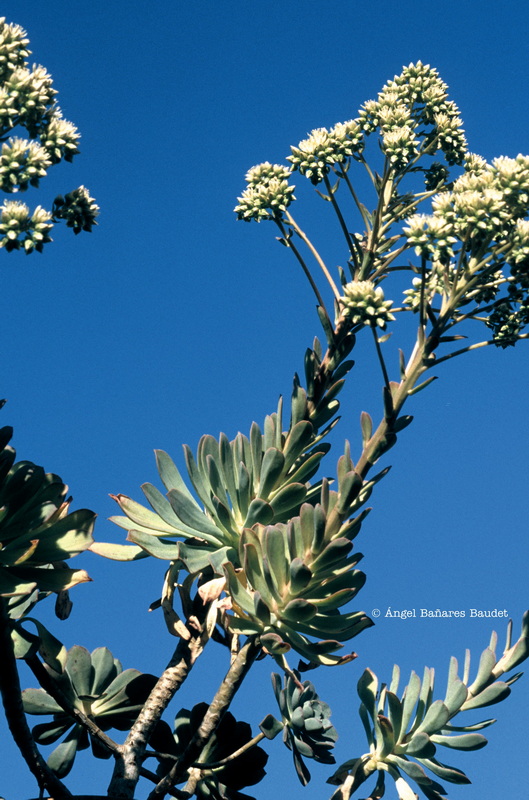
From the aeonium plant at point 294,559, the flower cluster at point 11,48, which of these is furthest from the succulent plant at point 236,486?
the flower cluster at point 11,48

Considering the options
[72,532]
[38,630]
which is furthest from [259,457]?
[38,630]

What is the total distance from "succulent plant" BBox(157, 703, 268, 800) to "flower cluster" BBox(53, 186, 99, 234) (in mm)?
2331

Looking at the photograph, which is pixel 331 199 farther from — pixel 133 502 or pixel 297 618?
pixel 297 618

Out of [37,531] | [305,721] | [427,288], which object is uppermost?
[427,288]

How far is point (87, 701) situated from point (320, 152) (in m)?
2.90

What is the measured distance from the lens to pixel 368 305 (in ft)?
13.5

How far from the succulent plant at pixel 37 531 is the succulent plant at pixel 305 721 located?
3.37 feet

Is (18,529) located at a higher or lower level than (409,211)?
lower

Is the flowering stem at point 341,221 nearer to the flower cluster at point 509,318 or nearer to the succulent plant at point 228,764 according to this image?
the flower cluster at point 509,318

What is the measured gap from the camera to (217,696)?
173 inches

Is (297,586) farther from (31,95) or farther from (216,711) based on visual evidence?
(31,95)

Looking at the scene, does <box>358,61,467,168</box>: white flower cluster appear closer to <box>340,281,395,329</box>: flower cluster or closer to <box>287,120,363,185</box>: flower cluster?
<box>287,120,363,185</box>: flower cluster

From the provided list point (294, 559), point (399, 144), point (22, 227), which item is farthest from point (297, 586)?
point (399, 144)

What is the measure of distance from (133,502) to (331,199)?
183cm
